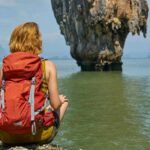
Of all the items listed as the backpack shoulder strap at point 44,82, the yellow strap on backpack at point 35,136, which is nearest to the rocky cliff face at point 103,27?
the yellow strap on backpack at point 35,136

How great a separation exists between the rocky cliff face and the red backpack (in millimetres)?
42805

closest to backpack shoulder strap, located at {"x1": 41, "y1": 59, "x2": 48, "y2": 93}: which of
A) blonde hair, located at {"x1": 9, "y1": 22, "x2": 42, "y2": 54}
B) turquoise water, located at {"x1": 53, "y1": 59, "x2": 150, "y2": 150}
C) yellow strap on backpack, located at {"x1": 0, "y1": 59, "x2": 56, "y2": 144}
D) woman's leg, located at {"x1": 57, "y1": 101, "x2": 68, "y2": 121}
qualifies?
yellow strap on backpack, located at {"x1": 0, "y1": 59, "x2": 56, "y2": 144}

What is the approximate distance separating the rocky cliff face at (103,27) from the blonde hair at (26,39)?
4268 centimetres

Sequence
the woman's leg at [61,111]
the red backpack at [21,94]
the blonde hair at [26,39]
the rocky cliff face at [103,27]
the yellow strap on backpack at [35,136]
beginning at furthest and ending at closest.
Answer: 1. the rocky cliff face at [103,27]
2. the woman's leg at [61,111]
3. the yellow strap on backpack at [35,136]
4. the blonde hair at [26,39]
5. the red backpack at [21,94]

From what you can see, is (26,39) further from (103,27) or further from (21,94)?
(103,27)

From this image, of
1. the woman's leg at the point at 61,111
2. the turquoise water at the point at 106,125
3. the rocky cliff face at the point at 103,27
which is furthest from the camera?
the rocky cliff face at the point at 103,27

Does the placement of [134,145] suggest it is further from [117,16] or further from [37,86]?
[117,16]

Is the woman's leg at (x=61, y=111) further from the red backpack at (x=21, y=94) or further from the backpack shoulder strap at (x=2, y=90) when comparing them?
the backpack shoulder strap at (x=2, y=90)

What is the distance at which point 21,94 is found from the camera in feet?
16.2

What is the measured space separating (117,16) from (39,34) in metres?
43.8

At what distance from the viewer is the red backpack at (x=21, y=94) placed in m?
4.92

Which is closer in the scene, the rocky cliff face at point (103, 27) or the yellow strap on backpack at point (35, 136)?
the yellow strap on backpack at point (35, 136)

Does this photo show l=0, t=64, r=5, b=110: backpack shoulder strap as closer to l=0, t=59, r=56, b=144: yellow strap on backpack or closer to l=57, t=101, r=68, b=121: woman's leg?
l=0, t=59, r=56, b=144: yellow strap on backpack

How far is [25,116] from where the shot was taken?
194 inches
